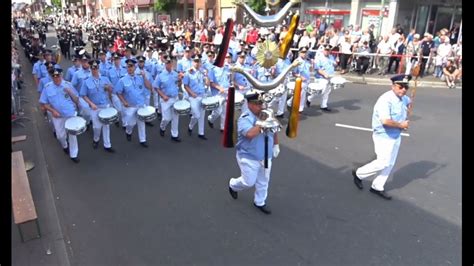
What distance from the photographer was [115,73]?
31.1 feet

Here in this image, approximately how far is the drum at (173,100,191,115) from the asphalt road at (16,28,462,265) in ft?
2.56

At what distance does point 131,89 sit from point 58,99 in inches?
62.0

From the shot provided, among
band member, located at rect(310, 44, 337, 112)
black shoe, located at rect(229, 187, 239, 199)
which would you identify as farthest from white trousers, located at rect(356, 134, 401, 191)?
band member, located at rect(310, 44, 337, 112)

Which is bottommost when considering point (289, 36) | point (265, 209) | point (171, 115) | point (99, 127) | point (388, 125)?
point (265, 209)

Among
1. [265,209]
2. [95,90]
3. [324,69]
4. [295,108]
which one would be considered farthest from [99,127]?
[324,69]

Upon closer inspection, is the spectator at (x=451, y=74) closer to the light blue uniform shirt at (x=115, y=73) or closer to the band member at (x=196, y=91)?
the band member at (x=196, y=91)

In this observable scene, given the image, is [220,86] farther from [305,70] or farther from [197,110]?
[305,70]

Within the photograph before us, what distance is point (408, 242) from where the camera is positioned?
15.6 feet

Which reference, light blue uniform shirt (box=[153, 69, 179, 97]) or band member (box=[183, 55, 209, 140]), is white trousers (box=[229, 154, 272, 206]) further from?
light blue uniform shirt (box=[153, 69, 179, 97])

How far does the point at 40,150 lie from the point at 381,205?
718cm

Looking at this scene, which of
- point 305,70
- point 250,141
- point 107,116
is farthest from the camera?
point 305,70

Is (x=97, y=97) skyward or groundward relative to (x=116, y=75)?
groundward

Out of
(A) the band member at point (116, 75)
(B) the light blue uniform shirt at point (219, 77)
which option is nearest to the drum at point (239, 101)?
(B) the light blue uniform shirt at point (219, 77)
